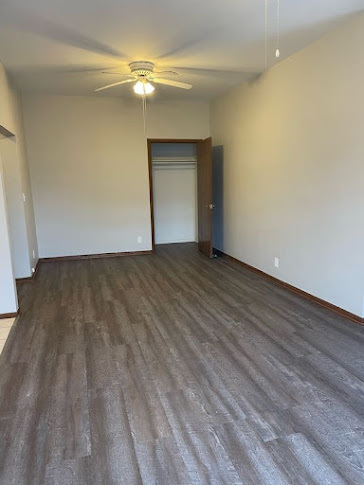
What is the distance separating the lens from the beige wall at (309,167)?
10.5ft

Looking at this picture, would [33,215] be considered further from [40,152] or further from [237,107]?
[237,107]

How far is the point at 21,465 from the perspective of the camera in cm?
172

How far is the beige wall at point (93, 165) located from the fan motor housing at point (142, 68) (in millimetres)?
1953

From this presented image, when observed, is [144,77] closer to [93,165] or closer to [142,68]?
[142,68]

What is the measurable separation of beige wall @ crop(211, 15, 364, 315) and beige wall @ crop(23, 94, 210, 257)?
1750 millimetres

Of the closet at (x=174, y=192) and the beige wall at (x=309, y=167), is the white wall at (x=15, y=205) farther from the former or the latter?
the beige wall at (x=309, y=167)

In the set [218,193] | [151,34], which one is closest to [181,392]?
[151,34]

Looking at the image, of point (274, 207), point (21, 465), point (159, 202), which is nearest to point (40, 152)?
point (159, 202)

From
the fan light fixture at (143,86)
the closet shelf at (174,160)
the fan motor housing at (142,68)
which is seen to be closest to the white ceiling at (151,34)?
the fan motor housing at (142,68)

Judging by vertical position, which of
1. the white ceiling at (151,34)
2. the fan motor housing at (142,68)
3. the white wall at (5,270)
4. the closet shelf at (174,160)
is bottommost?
the white wall at (5,270)

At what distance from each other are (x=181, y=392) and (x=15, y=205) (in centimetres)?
361

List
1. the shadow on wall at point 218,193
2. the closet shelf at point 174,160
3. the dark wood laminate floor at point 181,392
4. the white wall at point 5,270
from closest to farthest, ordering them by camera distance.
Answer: the dark wood laminate floor at point 181,392, the white wall at point 5,270, the shadow on wall at point 218,193, the closet shelf at point 174,160

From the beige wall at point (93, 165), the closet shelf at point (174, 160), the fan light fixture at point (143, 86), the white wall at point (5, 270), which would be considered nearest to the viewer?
the white wall at point (5, 270)

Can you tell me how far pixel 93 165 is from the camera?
596 cm
